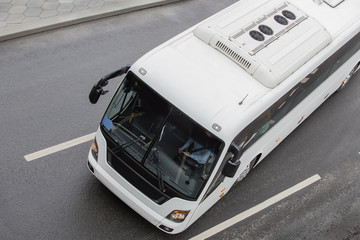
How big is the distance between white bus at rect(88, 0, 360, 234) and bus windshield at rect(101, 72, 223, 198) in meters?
0.01

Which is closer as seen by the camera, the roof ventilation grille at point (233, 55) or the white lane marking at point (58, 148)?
the roof ventilation grille at point (233, 55)

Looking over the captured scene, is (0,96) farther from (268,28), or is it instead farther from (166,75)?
(268,28)

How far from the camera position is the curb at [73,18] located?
11141mm

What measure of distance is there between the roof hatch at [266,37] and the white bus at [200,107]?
0.06 ft

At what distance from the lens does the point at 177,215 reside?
7754 millimetres

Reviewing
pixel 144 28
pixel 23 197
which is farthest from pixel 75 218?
pixel 144 28

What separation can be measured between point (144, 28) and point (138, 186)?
18.7ft

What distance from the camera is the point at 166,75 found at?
24.2 ft

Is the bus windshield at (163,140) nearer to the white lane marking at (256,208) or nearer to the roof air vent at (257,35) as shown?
the white lane marking at (256,208)

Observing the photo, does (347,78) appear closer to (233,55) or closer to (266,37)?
(266,37)

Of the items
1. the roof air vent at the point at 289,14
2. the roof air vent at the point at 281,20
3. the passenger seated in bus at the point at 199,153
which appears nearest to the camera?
the passenger seated in bus at the point at 199,153

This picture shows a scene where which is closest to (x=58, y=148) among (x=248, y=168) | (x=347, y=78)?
(x=248, y=168)

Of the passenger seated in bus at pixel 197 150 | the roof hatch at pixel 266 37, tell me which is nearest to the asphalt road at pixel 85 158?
the passenger seated in bus at pixel 197 150

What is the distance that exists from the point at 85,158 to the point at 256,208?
329 centimetres
